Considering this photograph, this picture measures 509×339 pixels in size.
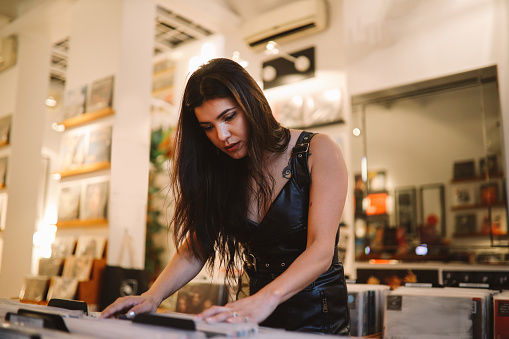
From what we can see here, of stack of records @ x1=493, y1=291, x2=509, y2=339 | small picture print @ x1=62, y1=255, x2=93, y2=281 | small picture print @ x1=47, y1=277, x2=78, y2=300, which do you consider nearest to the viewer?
stack of records @ x1=493, y1=291, x2=509, y2=339

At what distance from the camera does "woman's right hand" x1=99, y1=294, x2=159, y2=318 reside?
111 cm

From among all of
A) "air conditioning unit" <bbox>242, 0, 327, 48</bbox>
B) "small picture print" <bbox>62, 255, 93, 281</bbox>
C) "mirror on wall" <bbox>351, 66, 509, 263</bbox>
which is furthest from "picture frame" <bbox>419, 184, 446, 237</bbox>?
"small picture print" <bbox>62, 255, 93, 281</bbox>

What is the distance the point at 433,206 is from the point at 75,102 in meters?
3.05

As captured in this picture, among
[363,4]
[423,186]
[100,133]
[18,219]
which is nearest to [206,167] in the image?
[423,186]

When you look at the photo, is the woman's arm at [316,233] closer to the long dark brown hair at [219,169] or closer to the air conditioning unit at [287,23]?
the long dark brown hair at [219,169]

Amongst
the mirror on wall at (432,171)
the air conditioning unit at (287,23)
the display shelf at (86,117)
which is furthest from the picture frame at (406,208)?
the display shelf at (86,117)

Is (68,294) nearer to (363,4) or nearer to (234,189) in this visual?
(234,189)

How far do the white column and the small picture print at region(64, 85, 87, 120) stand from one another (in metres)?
1.17

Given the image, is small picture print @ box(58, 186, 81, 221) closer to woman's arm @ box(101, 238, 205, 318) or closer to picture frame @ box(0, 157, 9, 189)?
picture frame @ box(0, 157, 9, 189)

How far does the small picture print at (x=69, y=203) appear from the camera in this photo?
13.1 ft

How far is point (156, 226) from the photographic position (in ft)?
20.3

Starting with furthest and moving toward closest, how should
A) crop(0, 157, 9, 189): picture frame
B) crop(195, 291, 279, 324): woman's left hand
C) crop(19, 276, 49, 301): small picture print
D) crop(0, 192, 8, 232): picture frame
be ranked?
crop(0, 157, 9, 189): picture frame, crop(0, 192, 8, 232): picture frame, crop(19, 276, 49, 301): small picture print, crop(195, 291, 279, 324): woman's left hand

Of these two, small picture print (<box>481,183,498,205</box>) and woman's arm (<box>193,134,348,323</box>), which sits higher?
small picture print (<box>481,183,498,205</box>)

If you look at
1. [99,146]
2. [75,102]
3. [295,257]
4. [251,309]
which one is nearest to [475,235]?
[295,257]
